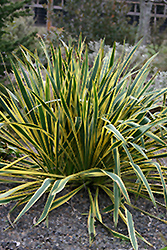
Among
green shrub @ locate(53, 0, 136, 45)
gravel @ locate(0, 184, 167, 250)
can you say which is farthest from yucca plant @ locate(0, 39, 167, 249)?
green shrub @ locate(53, 0, 136, 45)

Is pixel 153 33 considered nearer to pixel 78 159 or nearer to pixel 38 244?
pixel 78 159

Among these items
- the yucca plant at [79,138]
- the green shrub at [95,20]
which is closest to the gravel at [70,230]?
the yucca plant at [79,138]

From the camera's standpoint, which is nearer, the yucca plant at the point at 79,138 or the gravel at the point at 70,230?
the gravel at the point at 70,230

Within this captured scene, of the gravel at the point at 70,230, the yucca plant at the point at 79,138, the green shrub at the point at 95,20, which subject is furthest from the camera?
the green shrub at the point at 95,20

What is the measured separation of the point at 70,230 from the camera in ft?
5.11

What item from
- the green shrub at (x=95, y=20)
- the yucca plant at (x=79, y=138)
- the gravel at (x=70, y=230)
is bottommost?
the gravel at (x=70, y=230)

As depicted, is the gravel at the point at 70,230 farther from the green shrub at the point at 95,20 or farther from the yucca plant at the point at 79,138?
the green shrub at the point at 95,20

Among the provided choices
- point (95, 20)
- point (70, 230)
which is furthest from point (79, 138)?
point (95, 20)

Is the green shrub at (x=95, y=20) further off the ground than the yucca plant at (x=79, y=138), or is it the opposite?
the green shrub at (x=95, y=20)

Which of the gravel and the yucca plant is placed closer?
the gravel

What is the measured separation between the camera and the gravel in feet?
4.81

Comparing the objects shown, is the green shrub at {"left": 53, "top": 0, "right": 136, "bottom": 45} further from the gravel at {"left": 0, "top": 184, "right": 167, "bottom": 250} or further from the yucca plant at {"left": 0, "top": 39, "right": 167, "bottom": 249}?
the gravel at {"left": 0, "top": 184, "right": 167, "bottom": 250}

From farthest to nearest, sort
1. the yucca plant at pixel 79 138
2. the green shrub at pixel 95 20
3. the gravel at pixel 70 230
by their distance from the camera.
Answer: the green shrub at pixel 95 20
the yucca plant at pixel 79 138
the gravel at pixel 70 230

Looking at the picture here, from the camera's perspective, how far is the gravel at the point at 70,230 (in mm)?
1466
